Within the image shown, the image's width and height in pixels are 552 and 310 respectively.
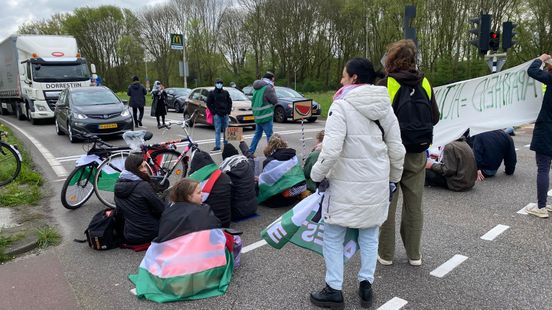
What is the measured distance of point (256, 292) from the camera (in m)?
3.59

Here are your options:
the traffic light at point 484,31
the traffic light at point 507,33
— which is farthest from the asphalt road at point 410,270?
the traffic light at point 507,33

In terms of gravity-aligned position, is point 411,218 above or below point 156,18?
below

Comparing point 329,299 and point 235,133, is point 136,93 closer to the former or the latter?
point 235,133

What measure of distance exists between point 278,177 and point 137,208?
1970 millimetres

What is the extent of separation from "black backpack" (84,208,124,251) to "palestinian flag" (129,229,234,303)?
3.49 feet

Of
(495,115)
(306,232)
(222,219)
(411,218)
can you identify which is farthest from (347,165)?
(495,115)

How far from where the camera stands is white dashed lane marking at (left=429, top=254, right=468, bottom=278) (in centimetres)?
385

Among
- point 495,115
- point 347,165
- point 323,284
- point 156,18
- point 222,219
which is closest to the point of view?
point 347,165

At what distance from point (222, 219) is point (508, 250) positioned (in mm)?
3026

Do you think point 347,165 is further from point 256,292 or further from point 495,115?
point 495,115

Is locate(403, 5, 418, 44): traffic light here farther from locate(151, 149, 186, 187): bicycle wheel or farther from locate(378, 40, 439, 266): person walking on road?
locate(378, 40, 439, 266): person walking on road

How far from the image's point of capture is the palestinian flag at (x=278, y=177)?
571 cm

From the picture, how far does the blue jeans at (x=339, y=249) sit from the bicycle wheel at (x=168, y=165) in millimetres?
3674

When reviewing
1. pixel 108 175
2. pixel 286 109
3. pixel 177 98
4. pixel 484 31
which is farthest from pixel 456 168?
pixel 177 98
